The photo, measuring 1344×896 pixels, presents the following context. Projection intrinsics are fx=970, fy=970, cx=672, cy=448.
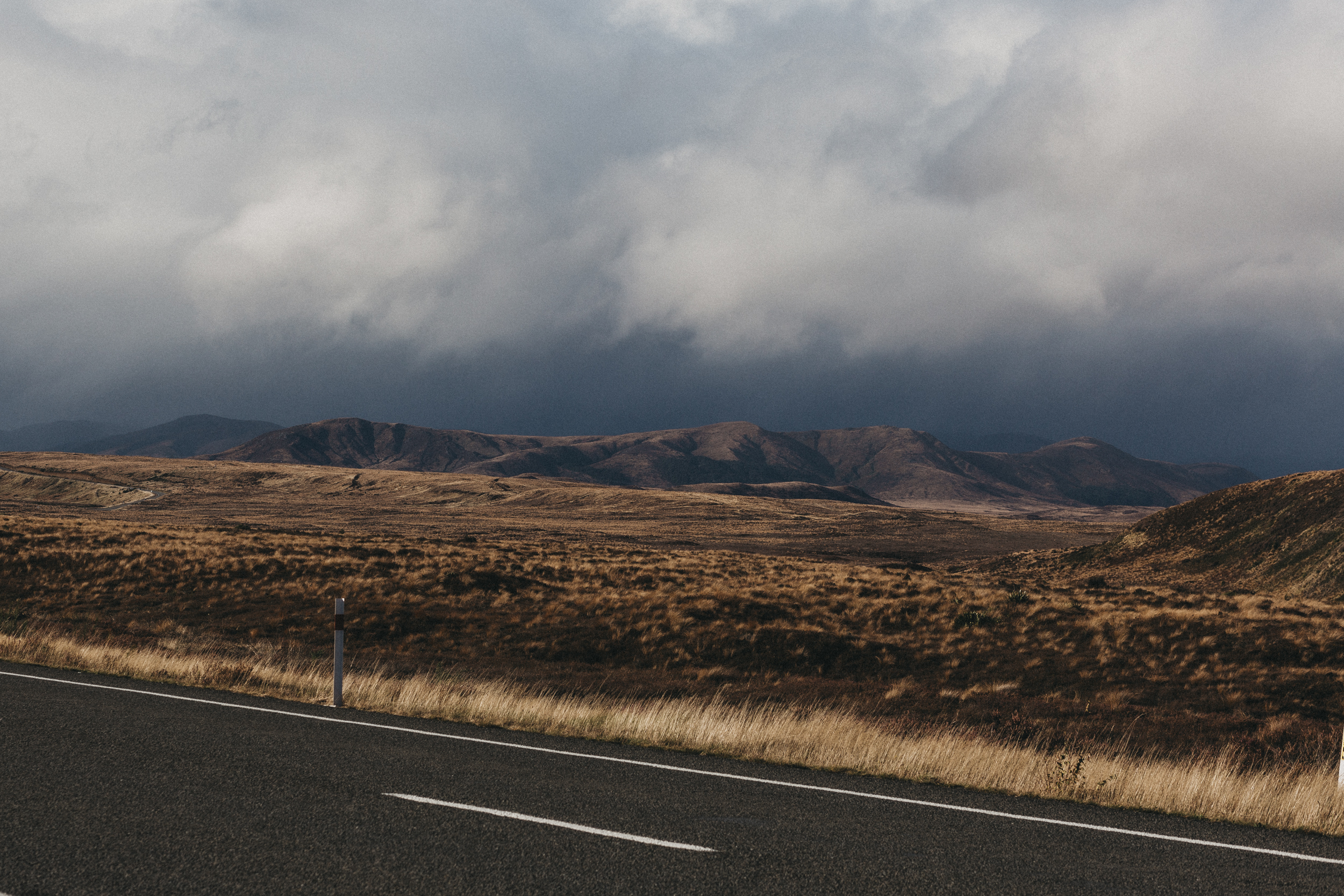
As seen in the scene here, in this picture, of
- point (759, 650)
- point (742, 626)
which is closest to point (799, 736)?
point (759, 650)

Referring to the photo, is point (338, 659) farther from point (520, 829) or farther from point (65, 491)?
point (65, 491)

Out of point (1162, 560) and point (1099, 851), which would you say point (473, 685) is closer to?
point (1099, 851)

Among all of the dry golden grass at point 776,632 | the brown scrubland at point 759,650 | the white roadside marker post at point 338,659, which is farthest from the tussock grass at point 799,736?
the dry golden grass at point 776,632

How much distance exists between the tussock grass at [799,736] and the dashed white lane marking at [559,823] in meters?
3.45

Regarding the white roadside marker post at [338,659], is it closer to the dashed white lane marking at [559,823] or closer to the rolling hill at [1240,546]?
the dashed white lane marking at [559,823]

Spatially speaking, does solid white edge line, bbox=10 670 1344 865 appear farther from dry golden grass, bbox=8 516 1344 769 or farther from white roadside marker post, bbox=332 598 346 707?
dry golden grass, bbox=8 516 1344 769

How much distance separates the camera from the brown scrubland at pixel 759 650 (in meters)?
10.7

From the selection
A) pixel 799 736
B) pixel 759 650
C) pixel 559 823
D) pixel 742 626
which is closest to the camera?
pixel 559 823

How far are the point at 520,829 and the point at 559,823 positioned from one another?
0.94ft

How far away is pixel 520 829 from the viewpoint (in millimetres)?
6582

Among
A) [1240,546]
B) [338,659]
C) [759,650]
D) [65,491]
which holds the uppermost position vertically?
[1240,546]

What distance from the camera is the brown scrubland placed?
10742 mm

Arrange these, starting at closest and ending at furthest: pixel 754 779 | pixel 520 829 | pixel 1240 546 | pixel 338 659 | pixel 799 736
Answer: pixel 520 829 < pixel 754 779 < pixel 799 736 < pixel 338 659 < pixel 1240 546

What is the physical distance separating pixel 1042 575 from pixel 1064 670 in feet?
139
